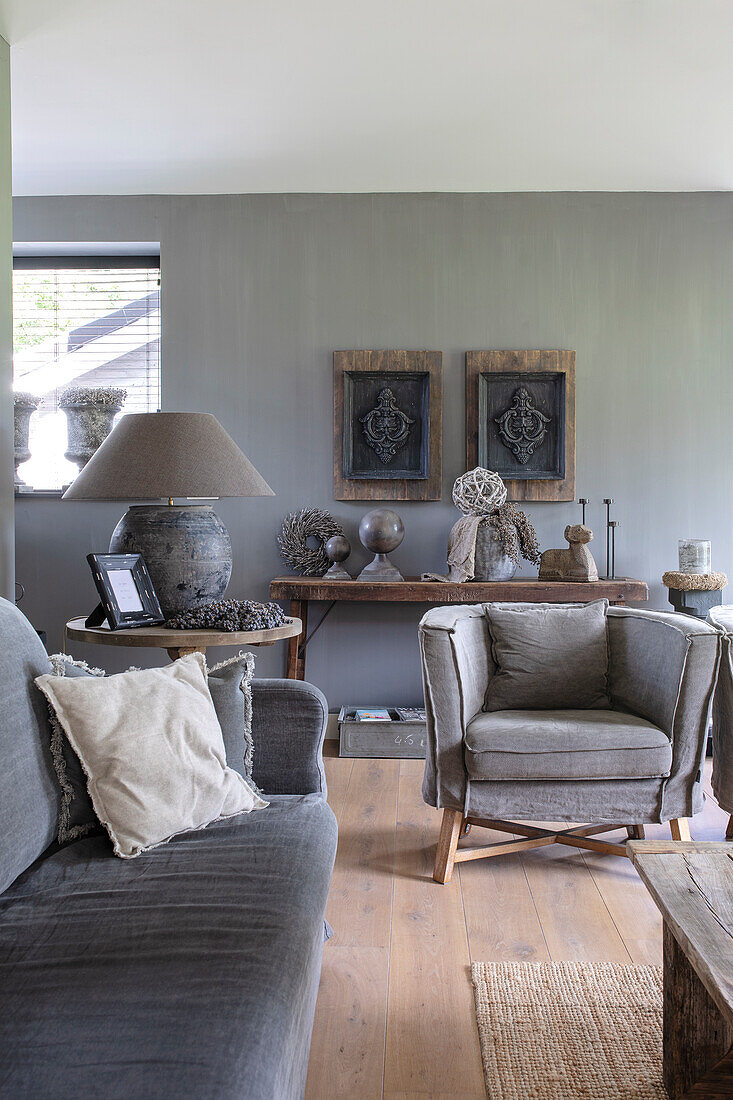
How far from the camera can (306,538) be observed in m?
3.83

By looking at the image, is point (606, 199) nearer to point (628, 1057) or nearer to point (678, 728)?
point (678, 728)

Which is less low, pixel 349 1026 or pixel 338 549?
pixel 338 549

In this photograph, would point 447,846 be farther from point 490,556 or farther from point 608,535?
point 608,535

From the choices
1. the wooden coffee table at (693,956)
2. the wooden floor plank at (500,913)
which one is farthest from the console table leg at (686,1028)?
the wooden floor plank at (500,913)

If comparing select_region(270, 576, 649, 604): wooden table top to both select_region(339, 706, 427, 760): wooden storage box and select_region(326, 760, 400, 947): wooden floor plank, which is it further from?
select_region(326, 760, 400, 947): wooden floor plank

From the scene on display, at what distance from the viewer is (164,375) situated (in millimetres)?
3883

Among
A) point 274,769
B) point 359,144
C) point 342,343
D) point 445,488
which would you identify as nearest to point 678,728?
point 274,769

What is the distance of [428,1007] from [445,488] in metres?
2.46

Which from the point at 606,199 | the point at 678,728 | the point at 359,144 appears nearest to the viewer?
the point at 678,728

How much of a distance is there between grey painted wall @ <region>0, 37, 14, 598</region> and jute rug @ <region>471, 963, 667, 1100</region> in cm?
205

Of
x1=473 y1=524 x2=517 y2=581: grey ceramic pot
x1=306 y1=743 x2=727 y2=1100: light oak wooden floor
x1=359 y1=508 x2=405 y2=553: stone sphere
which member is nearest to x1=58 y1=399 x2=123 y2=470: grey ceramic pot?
x1=359 y1=508 x2=405 y2=553: stone sphere

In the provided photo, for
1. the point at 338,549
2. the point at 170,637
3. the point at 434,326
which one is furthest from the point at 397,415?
the point at 170,637

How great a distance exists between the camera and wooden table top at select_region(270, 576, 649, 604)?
341 centimetres

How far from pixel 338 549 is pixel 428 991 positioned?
211 centimetres
